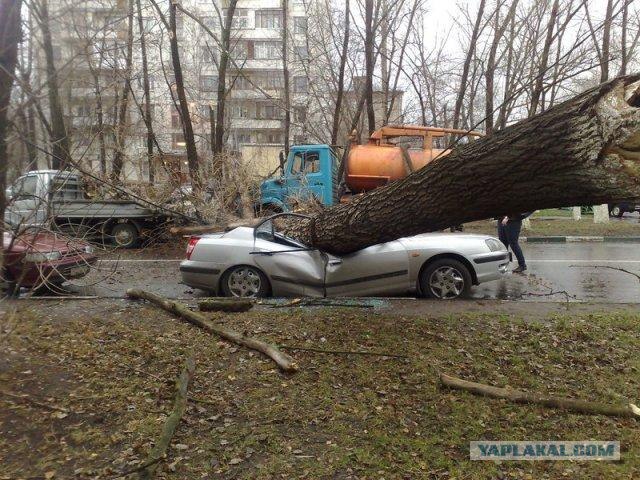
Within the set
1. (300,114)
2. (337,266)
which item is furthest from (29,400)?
(300,114)

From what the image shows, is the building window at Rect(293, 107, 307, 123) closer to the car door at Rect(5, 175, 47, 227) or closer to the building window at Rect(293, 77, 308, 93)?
the building window at Rect(293, 77, 308, 93)

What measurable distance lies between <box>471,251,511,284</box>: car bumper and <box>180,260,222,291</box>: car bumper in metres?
3.70

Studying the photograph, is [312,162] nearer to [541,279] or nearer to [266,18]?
[541,279]

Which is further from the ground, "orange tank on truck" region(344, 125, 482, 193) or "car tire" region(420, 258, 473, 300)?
"orange tank on truck" region(344, 125, 482, 193)

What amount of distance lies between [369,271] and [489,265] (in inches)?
70.4

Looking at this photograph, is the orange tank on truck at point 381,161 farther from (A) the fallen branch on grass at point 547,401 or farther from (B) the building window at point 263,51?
(B) the building window at point 263,51

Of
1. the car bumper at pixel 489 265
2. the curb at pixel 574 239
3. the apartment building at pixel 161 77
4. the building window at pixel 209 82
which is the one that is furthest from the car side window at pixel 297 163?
the building window at pixel 209 82

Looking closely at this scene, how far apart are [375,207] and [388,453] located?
10.1 ft

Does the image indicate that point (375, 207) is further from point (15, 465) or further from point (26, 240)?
point (15, 465)

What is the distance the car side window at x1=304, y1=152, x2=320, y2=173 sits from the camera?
542 inches

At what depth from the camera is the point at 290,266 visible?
7215 mm

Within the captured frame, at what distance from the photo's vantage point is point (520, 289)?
28.8 ft

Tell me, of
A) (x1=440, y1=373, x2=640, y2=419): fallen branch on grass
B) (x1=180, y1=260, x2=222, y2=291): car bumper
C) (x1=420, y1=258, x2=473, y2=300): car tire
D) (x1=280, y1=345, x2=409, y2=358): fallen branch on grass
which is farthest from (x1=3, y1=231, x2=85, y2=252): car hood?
(x1=420, y1=258, x2=473, y2=300): car tire

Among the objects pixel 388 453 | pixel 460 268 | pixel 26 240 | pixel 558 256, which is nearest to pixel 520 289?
pixel 460 268
